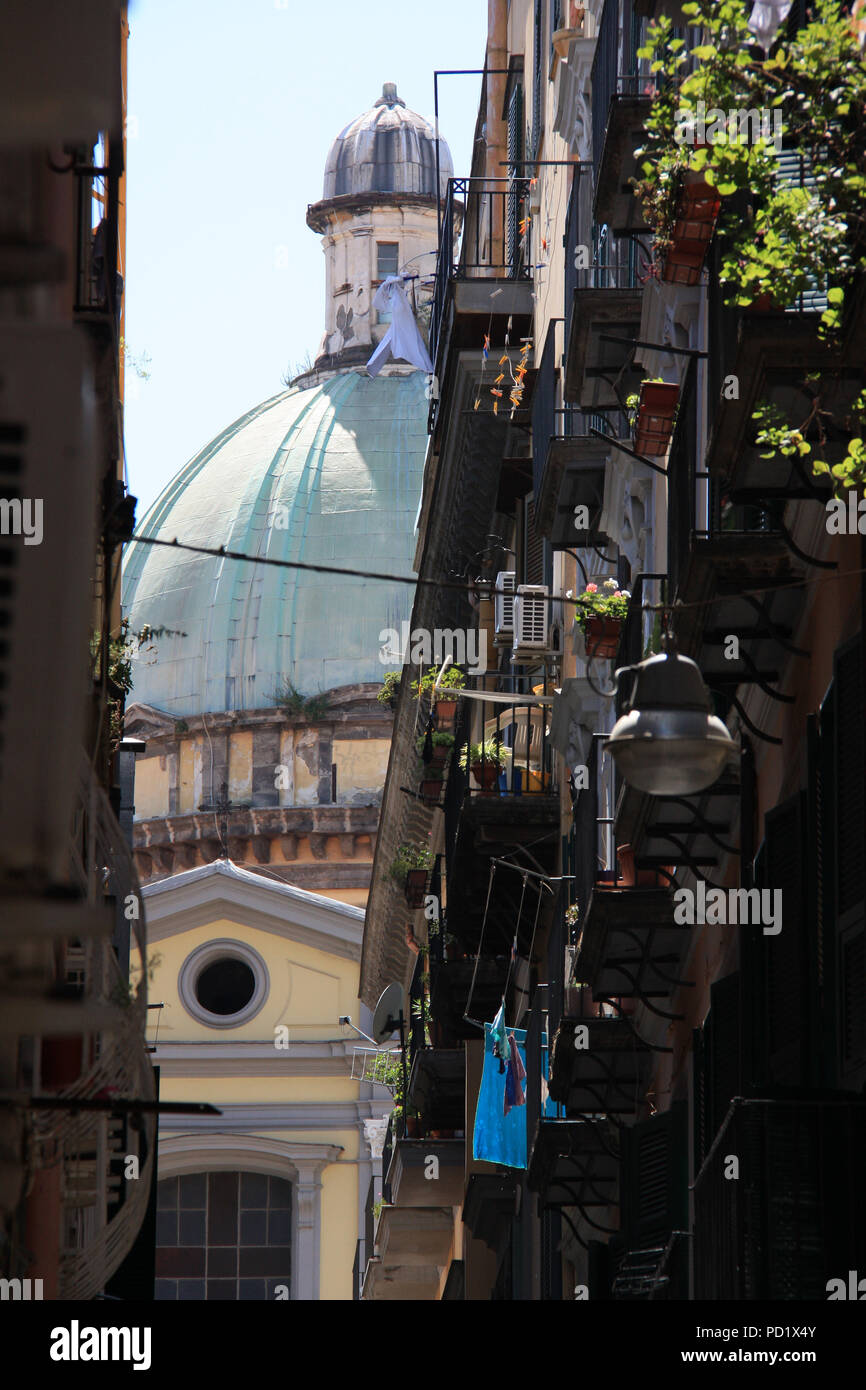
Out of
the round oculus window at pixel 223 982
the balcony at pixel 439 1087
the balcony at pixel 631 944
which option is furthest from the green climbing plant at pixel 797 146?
the round oculus window at pixel 223 982

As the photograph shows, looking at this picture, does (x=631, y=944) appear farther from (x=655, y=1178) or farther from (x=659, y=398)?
(x=659, y=398)

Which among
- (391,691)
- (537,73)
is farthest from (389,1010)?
(537,73)

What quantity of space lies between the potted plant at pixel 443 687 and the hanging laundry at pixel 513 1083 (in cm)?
453

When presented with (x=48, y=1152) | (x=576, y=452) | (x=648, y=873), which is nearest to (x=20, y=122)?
(x=48, y=1152)

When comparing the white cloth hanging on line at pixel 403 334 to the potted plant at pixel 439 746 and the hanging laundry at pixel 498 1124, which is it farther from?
the hanging laundry at pixel 498 1124

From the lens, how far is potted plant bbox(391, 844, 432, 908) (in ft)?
99.9

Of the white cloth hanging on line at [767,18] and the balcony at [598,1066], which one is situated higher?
the white cloth hanging on line at [767,18]

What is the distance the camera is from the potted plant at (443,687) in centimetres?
2430

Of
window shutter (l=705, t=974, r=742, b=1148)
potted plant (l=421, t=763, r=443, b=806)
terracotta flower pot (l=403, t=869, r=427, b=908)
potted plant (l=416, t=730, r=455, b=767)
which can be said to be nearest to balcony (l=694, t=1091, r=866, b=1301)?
window shutter (l=705, t=974, r=742, b=1148)

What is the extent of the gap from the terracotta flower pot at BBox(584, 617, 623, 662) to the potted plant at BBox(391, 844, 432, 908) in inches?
620

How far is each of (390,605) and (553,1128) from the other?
45600 millimetres

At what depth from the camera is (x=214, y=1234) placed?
1795 inches

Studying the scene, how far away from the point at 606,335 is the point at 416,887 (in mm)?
17794
